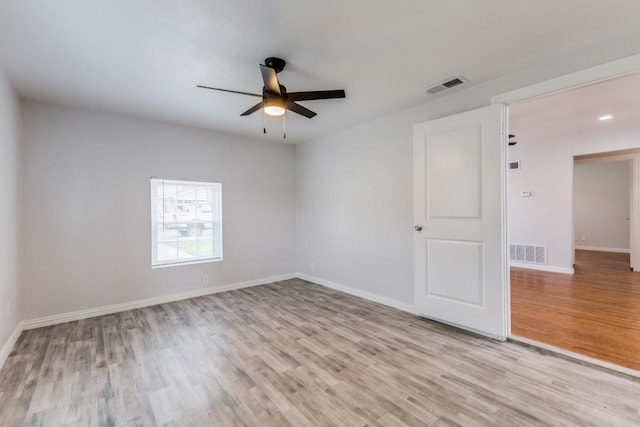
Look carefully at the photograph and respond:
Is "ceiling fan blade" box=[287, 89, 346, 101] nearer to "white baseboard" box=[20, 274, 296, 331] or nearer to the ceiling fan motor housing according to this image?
the ceiling fan motor housing

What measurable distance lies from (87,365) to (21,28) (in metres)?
2.62

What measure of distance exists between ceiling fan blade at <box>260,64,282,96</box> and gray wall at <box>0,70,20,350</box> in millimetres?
2413

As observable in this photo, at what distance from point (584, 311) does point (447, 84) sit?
3148 millimetres

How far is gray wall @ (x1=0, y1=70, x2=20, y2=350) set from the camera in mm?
2564

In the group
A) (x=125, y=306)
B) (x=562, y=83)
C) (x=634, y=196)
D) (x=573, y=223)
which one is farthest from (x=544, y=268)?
(x=125, y=306)

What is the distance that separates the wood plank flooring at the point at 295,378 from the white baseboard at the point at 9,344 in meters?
0.06

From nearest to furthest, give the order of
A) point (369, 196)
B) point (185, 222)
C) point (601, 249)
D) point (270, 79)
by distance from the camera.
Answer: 1. point (270, 79)
2. point (369, 196)
3. point (185, 222)
4. point (601, 249)

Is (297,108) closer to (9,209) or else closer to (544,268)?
(9,209)

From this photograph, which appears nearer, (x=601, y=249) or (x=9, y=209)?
(x=9, y=209)

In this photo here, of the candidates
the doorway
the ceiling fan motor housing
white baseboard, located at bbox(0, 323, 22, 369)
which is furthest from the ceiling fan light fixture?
white baseboard, located at bbox(0, 323, 22, 369)

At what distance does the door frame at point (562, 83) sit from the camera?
7.06ft

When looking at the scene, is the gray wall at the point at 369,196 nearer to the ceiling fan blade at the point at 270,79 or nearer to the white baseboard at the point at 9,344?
the ceiling fan blade at the point at 270,79

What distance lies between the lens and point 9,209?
2787mm

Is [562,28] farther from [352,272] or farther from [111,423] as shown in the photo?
[111,423]
